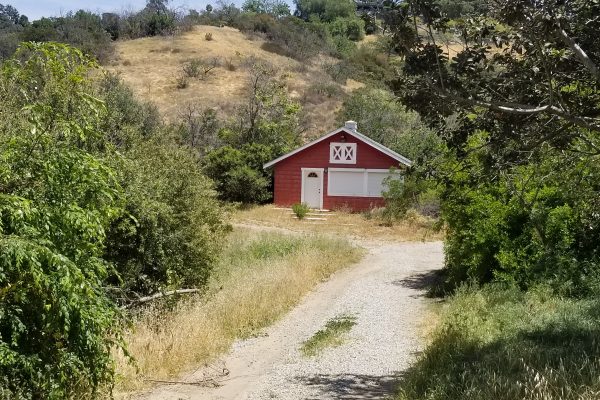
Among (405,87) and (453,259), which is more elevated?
(405,87)

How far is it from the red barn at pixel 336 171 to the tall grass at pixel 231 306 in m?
14.7

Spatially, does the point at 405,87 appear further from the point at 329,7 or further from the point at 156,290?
the point at 329,7

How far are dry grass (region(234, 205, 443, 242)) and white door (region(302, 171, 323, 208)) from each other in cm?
199

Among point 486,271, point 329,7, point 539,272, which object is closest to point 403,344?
point 539,272

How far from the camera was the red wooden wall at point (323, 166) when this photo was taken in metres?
38.7

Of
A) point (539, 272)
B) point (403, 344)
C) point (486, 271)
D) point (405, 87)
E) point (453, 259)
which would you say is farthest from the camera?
point (453, 259)

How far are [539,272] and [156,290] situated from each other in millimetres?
7589

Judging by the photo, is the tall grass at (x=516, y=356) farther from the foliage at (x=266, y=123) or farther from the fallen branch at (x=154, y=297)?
the foliage at (x=266, y=123)

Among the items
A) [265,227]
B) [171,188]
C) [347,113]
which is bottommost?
[265,227]

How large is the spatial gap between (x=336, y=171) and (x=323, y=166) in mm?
858

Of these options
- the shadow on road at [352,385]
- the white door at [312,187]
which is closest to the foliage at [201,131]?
the white door at [312,187]

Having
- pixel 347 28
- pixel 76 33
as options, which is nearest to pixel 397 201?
pixel 76 33

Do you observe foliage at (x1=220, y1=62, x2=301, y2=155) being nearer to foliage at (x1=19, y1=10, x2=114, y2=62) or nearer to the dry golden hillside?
the dry golden hillside

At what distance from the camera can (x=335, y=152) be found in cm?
3912
